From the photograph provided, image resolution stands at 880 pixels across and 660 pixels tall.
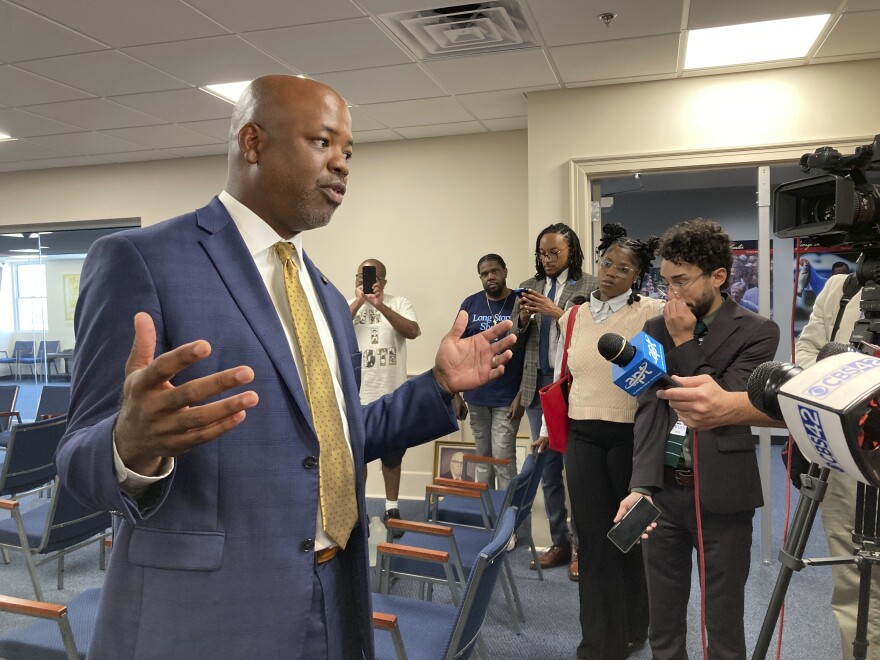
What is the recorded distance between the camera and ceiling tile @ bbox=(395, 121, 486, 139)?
4.93 metres

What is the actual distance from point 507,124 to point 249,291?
13.7ft

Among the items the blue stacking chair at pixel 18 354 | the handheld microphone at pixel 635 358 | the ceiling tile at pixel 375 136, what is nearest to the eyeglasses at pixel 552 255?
the ceiling tile at pixel 375 136

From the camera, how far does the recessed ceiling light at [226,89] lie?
3.96 m

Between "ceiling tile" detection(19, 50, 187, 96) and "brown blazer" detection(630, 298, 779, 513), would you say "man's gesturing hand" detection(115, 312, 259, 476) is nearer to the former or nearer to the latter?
"brown blazer" detection(630, 298, 779, 513)

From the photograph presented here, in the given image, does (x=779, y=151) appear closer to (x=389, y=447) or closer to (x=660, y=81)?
(x=660, y=81)

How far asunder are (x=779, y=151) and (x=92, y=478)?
4055 mm

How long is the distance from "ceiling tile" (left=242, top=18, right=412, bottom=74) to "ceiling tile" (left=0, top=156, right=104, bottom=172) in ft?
10.3

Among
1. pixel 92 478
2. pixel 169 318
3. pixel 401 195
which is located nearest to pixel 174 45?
pixel 401 195

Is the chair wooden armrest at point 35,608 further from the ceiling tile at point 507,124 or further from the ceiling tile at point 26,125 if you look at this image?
the ceiling tile at point 507,124

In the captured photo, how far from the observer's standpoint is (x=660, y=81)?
159 inches

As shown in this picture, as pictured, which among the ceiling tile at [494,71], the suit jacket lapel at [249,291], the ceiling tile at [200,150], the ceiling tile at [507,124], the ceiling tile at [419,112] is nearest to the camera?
the suit jacket lapel at [249,291]

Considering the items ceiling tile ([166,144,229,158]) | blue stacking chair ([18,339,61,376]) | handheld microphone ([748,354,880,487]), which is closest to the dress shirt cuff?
handheld microphone ([748,354,880,487])

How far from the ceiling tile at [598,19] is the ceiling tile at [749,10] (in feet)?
0.27

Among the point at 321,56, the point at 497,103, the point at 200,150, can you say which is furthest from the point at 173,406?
the point at 200,150
